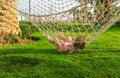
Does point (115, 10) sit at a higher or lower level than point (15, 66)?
higher

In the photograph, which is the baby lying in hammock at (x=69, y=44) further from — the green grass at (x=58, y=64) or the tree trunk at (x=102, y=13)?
the tree trunk at (x=102, y=13)

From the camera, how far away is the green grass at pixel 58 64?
5.50 m

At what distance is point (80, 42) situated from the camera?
6715mm


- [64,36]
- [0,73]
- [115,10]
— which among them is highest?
[115,10]

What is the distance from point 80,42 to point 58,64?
922 millimetres

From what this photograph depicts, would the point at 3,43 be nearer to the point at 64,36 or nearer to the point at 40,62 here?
the point at 64,36

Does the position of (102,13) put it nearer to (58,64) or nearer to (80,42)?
(80,42)

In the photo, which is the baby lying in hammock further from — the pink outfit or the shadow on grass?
the shadow on grass

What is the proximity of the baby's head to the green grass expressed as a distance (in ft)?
0.52

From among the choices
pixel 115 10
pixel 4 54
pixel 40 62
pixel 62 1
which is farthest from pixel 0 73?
pixel 115 10

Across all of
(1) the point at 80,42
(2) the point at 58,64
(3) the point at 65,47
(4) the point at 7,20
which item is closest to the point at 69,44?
(3) the point at 65,47

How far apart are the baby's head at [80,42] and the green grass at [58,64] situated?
16 centimetres

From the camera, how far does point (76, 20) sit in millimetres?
6551

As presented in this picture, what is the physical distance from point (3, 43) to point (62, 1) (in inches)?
87.1
